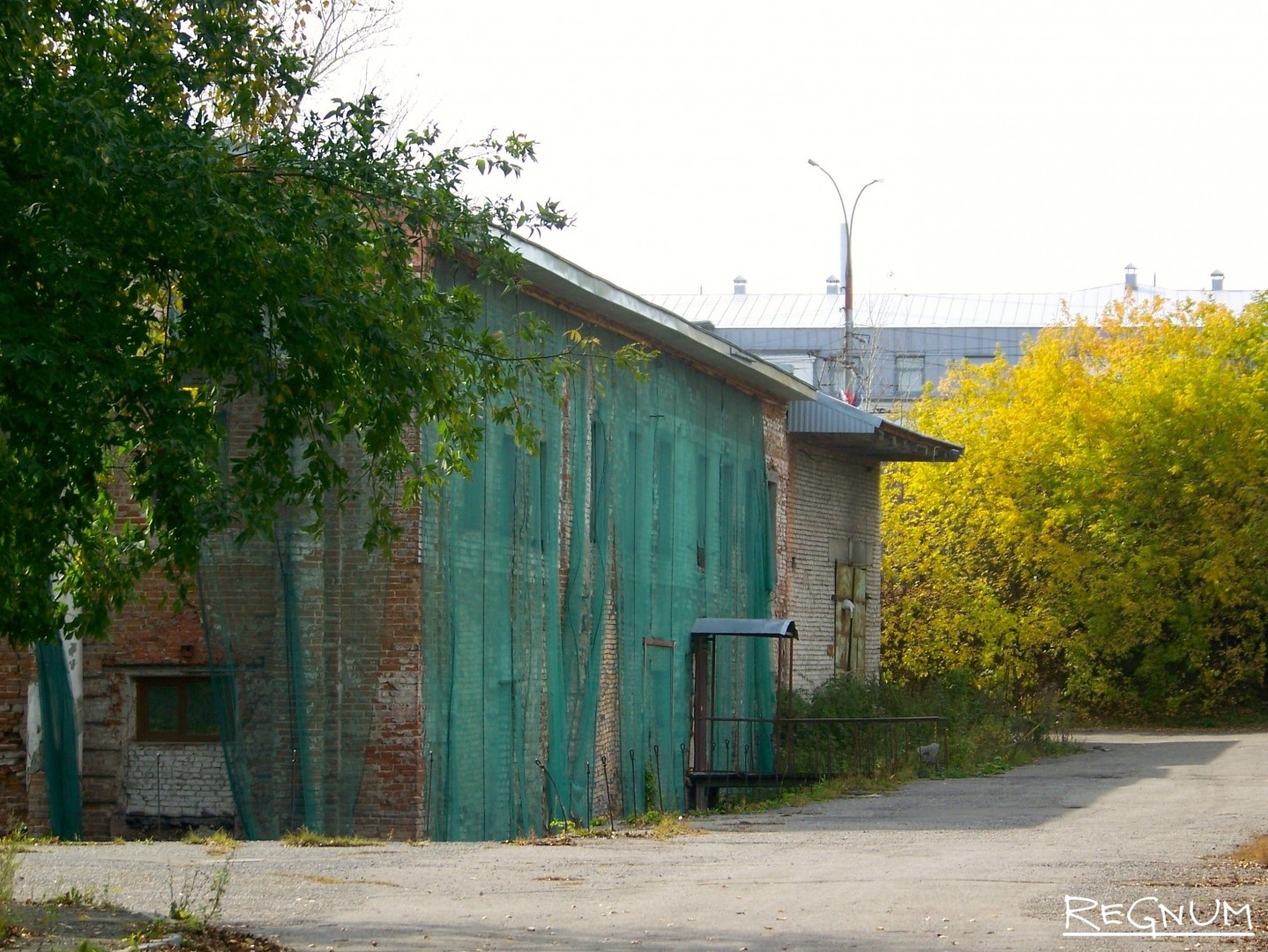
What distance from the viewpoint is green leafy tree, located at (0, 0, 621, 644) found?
865 centimetres

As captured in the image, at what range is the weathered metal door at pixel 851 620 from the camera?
99.3ft

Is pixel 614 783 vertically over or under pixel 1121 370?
under

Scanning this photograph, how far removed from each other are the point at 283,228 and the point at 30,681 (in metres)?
8.27

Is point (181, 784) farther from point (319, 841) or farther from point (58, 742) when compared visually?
point (319, 841)

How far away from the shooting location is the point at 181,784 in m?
16.2

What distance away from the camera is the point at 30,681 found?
52.7ft

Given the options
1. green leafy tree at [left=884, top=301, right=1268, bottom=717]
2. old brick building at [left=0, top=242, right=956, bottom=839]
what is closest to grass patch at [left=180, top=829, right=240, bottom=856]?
old brick building at [left=0, top=242, right=956, bottom=839]

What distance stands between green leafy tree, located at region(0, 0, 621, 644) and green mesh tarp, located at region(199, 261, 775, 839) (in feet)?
8.96

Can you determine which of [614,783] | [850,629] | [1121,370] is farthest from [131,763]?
[1121,370]

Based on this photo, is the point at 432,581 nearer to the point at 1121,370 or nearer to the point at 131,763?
the point at 131,763

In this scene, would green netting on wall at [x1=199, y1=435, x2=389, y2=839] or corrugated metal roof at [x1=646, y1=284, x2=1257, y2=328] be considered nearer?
green netting on wall at [x1=199, y1=435, x2=389, y2=839]

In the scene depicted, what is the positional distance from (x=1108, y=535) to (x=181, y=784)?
83.9 feet

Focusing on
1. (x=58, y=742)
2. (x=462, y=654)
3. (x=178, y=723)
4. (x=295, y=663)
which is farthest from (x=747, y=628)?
(x=58, y=742)

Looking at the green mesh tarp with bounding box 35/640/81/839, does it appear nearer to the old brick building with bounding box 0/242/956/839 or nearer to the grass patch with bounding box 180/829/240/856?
the old brick building with bounding box 0/242/956/839
